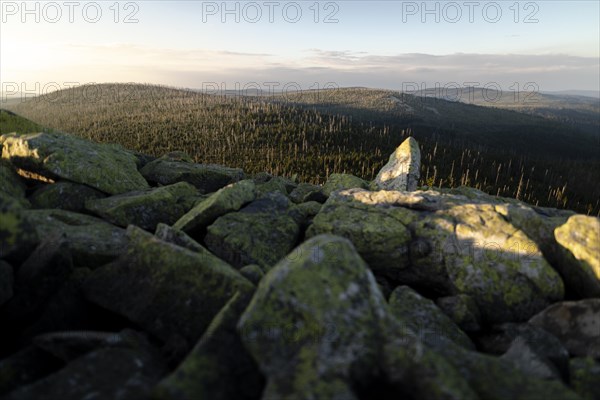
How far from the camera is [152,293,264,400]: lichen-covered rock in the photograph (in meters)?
3.77

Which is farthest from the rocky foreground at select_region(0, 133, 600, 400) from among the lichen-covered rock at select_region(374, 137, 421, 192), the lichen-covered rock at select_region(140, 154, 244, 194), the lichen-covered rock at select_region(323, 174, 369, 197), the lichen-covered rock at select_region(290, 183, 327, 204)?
the lichen-covered rock at select_region(323, 174, 369, 197)

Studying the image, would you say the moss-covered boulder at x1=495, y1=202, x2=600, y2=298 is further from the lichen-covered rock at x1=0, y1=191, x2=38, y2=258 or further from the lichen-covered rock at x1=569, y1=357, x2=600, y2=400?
the lichen-covered rock at x1=0, y1=191, x2=38, y2=258

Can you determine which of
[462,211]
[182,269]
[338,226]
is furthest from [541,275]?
[182,269]

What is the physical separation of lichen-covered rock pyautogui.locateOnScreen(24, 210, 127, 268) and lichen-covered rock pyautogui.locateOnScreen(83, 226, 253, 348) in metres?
0.92

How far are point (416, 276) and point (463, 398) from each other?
4.82m

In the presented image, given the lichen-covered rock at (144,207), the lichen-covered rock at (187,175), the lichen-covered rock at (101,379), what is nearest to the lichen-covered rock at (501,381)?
the lichen-covered rock at (101,379)

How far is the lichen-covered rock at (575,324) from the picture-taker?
19.4 feet

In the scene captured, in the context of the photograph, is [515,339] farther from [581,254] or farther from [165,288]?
[165,288]

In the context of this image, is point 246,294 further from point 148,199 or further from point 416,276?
point 148,199

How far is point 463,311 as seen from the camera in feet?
22.5

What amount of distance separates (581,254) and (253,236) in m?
7.17

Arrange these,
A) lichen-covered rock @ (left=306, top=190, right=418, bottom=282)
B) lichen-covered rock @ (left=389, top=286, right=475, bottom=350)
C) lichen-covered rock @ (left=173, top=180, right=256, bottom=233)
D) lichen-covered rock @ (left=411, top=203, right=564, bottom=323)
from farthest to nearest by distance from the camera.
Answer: lichen-covered rock @ (left=173, top=180, right=256, bottom=233) → lichen-covered rock @ (left=306, top=190, right=418, bottom=282) → lichen-covered rock @ (left=411, top=203, right=564, bottom=323) → lichen-covered rock @ (left=389, top=286, right=475, bottom=350)

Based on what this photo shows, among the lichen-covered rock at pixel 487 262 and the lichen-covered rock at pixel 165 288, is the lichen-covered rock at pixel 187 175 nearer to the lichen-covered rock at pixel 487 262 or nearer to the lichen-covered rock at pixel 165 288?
the lichen-covered rock at pixel 165 288

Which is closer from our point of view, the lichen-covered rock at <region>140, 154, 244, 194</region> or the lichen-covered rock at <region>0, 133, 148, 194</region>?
the lichen-covered rock at <region>0, 133, 148, 194</region>
